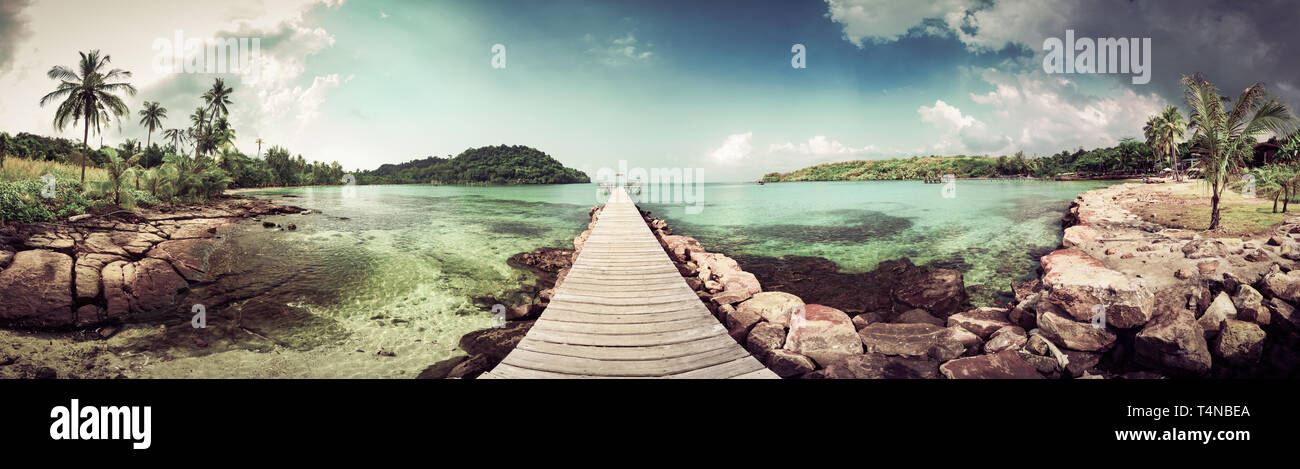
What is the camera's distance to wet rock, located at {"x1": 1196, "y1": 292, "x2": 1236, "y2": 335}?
4.52 meters

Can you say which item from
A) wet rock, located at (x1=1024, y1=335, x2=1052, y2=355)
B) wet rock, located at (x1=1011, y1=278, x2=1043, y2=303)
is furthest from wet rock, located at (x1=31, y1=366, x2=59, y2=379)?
wet rock, located at (x1=1011, y1=278, x2=1043, y2=303)

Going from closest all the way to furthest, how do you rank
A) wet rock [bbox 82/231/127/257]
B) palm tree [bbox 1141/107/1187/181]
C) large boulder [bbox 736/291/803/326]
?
large boulder [bbox 736/291/803/326] → wet rock [bbox 82/231/127/257] → palm tree [bbox 1141/107/1187/181]

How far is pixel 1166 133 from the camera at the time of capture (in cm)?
4628

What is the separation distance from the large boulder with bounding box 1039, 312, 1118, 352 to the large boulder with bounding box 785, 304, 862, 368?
2468mm

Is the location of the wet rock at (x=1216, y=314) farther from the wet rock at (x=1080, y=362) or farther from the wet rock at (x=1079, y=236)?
the wet rock at (x=1079, y=236)

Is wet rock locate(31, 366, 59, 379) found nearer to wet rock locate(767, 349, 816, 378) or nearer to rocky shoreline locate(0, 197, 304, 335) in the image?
rocky shoreline locate(0, 197, 304, 335)

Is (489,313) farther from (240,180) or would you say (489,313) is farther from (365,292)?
(240,180)

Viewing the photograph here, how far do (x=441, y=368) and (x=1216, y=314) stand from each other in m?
10.1

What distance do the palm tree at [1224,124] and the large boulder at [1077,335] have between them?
6952mm

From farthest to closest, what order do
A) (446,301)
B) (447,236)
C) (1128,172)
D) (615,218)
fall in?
(1128,172) < (447,236) < (615,218) < (446,301)

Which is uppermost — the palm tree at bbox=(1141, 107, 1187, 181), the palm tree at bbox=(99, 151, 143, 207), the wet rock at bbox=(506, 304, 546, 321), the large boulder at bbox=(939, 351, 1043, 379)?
the palm tree at bbox=(1141, 107, 1187, 181)
